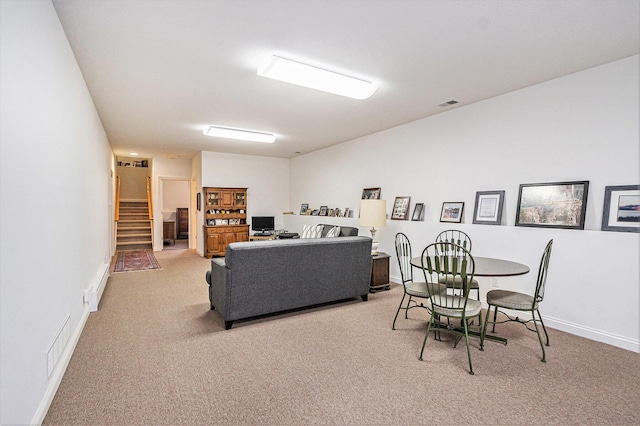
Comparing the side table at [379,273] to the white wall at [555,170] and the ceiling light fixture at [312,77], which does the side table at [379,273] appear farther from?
the ceiling light fixture at [312,77]

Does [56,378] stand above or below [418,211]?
below

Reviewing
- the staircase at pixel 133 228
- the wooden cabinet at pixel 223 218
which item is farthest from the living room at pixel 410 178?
the staircase at pixel 133 228

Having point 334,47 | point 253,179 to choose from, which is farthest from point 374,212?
point 253,179

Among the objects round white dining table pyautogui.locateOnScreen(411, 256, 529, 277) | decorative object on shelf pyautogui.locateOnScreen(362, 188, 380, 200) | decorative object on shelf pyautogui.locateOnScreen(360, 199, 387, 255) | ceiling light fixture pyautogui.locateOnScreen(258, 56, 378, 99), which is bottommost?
round white dining table pyautogui.locateOnScreen(411, 256, 529, 277)

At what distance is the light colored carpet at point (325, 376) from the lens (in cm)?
201

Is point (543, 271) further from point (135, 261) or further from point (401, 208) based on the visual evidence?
point (135, 261)

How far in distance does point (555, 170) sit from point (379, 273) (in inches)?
99.6

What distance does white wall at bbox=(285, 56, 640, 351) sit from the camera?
300 centimetres

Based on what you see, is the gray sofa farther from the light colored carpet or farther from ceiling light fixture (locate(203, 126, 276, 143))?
ceiling light fixture (locate(203, 126, 276, 143))

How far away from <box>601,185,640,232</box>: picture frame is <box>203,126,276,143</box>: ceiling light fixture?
4930 mm

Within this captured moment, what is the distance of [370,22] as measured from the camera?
2.42 metres

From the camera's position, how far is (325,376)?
2443 millimetres

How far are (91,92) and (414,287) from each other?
4.32 m

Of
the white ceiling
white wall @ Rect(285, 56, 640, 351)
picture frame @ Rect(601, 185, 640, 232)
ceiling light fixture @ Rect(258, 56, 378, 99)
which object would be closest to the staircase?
the white ceiling
